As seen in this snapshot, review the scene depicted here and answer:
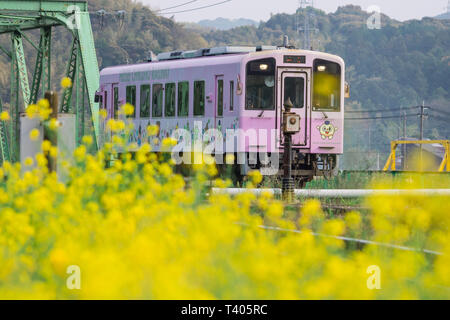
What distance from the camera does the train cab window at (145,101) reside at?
2275 cm

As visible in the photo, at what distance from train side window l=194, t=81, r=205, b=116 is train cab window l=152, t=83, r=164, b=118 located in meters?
1.54

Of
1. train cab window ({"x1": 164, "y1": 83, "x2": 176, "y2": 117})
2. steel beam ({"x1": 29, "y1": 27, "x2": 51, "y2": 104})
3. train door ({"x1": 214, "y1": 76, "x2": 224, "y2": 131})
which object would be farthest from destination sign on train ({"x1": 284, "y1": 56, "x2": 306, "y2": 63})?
steel beam ({"x1": 29, "y1": 27, "x2": 51, "y2": 104})

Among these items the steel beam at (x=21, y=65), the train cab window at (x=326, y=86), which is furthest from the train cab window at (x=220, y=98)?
the steel beam at (x=21, y=65)

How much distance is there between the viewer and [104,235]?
621 cm

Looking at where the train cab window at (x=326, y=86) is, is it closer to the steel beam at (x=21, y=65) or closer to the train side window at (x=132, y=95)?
the train side window at (x=132, y=95)

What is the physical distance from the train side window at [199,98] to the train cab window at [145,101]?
217 centimetres

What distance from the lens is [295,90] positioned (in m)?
20.4

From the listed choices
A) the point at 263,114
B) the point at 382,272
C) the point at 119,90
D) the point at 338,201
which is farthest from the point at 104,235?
the point at 119,90

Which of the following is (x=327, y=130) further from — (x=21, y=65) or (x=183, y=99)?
(x=21, y=65)

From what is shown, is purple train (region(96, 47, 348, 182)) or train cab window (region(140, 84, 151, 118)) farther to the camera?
train cab window (region(140, 84, 151, 118))

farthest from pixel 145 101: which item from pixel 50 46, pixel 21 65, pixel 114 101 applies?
pixel 21 65

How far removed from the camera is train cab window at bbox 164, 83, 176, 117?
21703 mm

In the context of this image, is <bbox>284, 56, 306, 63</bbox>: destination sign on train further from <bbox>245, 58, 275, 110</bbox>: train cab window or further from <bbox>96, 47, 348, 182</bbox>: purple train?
<bbox>245, 58, 275, 110</bbox>: train cab window
